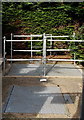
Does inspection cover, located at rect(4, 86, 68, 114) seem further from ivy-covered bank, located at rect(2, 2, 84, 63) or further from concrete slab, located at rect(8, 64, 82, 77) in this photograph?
ivy-covered bank, located at rect(2, 2, 84, 63)

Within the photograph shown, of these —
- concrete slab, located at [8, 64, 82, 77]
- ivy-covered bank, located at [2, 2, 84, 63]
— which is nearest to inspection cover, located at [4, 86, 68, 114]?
concrete slab, located at [8, 64, 82, 77]

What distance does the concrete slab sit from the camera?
5176mm

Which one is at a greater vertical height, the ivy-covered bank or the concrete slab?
the ivy-covered bank

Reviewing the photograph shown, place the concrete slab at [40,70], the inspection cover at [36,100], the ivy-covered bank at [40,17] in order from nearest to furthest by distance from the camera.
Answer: the inspection cover at [36,100]
the concrete slab at [40,70]
the ivy-covered bank at [40,17]

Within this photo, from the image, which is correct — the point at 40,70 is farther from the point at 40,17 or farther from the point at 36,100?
the point at 40,17

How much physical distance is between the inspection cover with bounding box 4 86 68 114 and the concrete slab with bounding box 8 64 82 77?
1154 millimetres

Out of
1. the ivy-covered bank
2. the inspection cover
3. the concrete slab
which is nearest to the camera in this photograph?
the inspection cover

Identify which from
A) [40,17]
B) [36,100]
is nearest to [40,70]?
[36,100]

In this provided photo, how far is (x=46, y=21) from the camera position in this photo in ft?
24.0

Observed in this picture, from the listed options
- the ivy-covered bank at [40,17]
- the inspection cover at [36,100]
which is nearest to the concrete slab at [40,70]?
the inspection cover at [36,100]

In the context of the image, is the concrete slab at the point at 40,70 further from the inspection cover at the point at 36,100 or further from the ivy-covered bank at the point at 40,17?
the ivy-covered bank at the point at 40,17

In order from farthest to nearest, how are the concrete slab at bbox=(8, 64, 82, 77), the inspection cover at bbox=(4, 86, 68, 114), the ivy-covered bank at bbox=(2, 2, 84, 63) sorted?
the ivy-covered bank at bbox=(2, 2, 84, 63)
the concrete slab at bbox=(8, 64, 82, 77)
the inspection cover at bbox=(4, 86, 68, 114)

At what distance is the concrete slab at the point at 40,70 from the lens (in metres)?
5.18

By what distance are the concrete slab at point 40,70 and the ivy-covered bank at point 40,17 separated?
1.69m
